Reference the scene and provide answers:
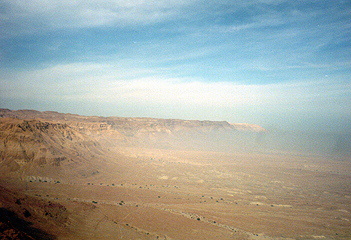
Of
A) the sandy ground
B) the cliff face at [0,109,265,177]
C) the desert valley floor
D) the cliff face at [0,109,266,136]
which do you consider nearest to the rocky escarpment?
the cliff face at [0,109,265,177]

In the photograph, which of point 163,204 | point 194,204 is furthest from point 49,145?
point 194,204

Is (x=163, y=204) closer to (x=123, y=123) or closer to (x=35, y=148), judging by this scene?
(x=35, y=148)

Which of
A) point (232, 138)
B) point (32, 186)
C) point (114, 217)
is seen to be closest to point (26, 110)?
point (32, 186)

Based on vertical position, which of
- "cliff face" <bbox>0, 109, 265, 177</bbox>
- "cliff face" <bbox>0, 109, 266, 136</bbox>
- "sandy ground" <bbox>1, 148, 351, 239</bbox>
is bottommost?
"sandy ground" <bbox>1, 148, 351, 239</bbox>

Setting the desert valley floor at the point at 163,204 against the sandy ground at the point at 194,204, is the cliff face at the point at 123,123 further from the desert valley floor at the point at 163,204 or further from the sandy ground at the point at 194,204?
the sandy ground at the point at 194,204

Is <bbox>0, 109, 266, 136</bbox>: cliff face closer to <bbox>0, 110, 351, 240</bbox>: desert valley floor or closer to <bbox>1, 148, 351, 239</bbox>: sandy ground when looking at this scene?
<bbox>0, 110, 351, 240</bbox>: desert valley floor

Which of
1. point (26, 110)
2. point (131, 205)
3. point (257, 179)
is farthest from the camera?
point (26, 110)

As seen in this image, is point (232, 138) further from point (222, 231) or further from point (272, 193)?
point (222, 231)

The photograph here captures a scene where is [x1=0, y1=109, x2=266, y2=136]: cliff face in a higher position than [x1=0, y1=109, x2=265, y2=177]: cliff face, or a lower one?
higher
